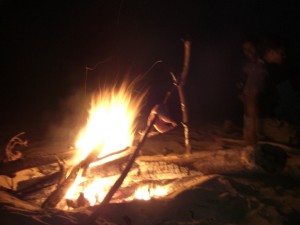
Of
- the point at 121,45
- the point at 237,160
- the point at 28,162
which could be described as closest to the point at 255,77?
the point at 237,160

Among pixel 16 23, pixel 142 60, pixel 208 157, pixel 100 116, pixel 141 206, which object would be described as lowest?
pixel 141 206

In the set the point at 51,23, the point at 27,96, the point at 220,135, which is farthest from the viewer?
the point at 51,23

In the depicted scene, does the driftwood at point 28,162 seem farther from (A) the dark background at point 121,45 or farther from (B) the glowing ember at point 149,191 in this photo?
(A) the dark background at point 121,45

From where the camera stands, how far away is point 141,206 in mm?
4043

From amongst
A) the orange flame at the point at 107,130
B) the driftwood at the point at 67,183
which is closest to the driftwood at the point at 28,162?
the orange flame at the point at 107,130

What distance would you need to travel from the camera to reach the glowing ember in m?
4.79

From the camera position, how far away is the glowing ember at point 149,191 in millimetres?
4787

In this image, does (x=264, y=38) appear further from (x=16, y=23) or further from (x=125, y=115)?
(x=16, y=23)

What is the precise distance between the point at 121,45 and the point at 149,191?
8.09m

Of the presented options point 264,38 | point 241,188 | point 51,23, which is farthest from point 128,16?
point 241,188

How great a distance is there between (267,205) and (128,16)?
9456 millimetres

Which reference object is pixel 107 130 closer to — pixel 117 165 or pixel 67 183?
pixel 117 165

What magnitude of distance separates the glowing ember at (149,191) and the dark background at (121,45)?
A: 18.0 feet

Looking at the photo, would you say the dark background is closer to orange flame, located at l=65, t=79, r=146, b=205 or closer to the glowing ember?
orange flame, located at l=65, t=79, r=146, b=205
